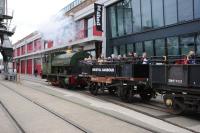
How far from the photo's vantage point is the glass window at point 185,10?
2133 cm

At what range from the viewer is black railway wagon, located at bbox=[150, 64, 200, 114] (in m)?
11.9

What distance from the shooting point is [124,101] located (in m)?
17.4

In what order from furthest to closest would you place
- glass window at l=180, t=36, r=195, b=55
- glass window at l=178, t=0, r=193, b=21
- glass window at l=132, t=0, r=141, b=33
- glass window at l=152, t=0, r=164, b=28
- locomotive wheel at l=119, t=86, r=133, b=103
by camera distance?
glass window at l=132, t=0, r=141, b=33 → glass window at l=152, t=0, r=164, b=28 → glass window at l=180, t=36, r=195, b=55 → glass window at l=178, t=0, r=193, b=21 → locomotive wheel at l=119, t=86, r=133, b=103

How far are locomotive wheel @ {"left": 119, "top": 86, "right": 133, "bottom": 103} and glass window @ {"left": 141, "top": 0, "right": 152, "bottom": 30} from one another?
965 cm

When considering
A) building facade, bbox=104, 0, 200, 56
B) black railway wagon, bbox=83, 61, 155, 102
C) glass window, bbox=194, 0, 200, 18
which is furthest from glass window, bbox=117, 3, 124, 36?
black railway wagon, bbox=83, 61, 155, 102

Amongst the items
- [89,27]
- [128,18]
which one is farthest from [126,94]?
[89,27]

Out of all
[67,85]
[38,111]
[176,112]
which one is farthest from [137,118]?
[67,85]

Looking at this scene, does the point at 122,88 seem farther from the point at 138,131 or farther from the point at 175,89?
the point at 138,131

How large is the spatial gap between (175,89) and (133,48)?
15469 mm

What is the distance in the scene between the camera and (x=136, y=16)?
2759 cm

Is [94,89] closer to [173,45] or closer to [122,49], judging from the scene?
[173,45]

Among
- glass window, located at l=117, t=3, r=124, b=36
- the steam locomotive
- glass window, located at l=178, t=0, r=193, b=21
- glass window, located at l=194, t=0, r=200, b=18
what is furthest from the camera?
glass window, located at l=117, t=3, r=124, b=36

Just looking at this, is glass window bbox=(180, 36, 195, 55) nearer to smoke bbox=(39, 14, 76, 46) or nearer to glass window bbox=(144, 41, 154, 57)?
glass window bbox=(144, 41, 154, 57)

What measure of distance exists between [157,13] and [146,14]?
1595mm
